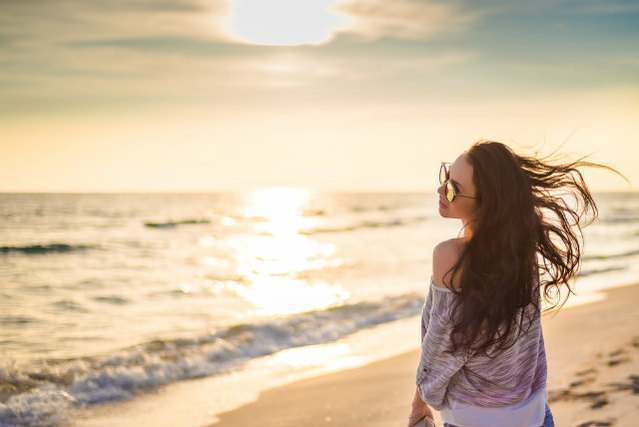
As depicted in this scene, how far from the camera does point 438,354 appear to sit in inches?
88.4

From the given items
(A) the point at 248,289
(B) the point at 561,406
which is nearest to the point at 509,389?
(B) the point at 561,406

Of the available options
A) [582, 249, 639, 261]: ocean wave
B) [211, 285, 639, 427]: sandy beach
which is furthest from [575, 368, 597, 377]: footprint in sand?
[582, 249, 639, 261]: ocean wave

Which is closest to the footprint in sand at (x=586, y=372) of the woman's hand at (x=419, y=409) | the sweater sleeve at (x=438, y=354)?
the woman's hand at (x=419, y=409)

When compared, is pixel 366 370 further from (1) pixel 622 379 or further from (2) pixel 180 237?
(2) pixel 180 237

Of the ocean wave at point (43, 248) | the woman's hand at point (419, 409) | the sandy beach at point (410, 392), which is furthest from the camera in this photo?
the ocean wave at point (43, 248)

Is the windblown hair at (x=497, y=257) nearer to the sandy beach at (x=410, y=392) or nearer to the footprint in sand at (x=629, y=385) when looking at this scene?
the sandy beach at (x=410, y=392)

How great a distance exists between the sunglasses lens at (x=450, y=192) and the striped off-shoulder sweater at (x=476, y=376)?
0.36 metres

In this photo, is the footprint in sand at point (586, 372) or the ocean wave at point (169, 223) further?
the ocean wave at point (169, 223)

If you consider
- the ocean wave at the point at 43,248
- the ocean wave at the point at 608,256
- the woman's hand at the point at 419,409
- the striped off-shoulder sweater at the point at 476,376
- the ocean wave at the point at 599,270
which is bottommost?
the ocean wave at the point at 608,256

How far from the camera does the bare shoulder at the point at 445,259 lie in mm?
2199

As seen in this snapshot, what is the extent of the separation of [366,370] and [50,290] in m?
9.16

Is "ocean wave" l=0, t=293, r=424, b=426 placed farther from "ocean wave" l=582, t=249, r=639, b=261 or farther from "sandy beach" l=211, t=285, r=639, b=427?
"ocean wave" l=582, t=249, r=639, b=261

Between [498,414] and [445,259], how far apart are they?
630mm

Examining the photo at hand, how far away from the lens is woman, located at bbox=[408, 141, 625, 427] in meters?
2.20
